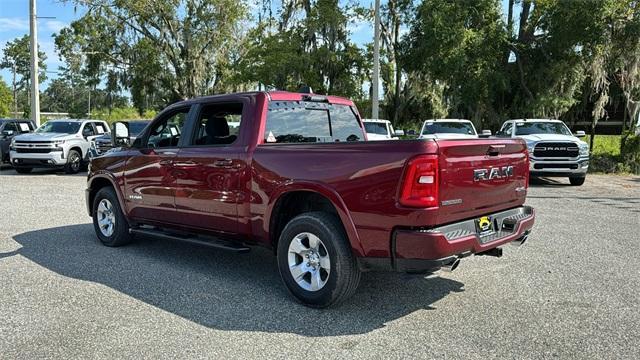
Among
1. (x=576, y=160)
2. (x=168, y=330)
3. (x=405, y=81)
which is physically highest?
(x=405, y=81)

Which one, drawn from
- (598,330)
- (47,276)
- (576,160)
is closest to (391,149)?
(598,330)

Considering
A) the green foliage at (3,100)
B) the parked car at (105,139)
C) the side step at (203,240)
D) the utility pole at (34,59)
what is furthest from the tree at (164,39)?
the green foliage at (3,100)

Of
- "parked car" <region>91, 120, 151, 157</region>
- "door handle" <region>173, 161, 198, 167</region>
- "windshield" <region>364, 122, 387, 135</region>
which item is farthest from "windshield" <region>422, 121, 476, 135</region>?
"door handle" <region>173, 161, 198, 167</region>

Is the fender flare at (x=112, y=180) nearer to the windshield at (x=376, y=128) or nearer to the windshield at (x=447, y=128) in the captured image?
the windshield at (x=447, y=128)

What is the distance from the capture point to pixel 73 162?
17.2 metres

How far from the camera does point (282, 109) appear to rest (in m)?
5.47

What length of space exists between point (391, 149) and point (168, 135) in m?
3.40

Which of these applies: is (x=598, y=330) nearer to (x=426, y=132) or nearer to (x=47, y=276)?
(x=47, y=276)

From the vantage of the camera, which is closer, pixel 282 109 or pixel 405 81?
pixel 282 109

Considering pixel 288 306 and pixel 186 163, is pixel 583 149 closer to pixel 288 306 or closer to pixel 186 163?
pixel 186 163

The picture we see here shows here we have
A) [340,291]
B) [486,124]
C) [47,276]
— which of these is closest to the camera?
[340,291]

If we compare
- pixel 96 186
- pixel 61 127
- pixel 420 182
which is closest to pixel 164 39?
pixel 61 127

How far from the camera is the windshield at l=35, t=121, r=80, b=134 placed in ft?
57.8

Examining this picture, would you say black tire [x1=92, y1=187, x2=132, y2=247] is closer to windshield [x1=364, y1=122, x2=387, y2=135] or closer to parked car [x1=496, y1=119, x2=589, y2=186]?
parked car [x1=496, y1=119, x2=589, y2=186]
